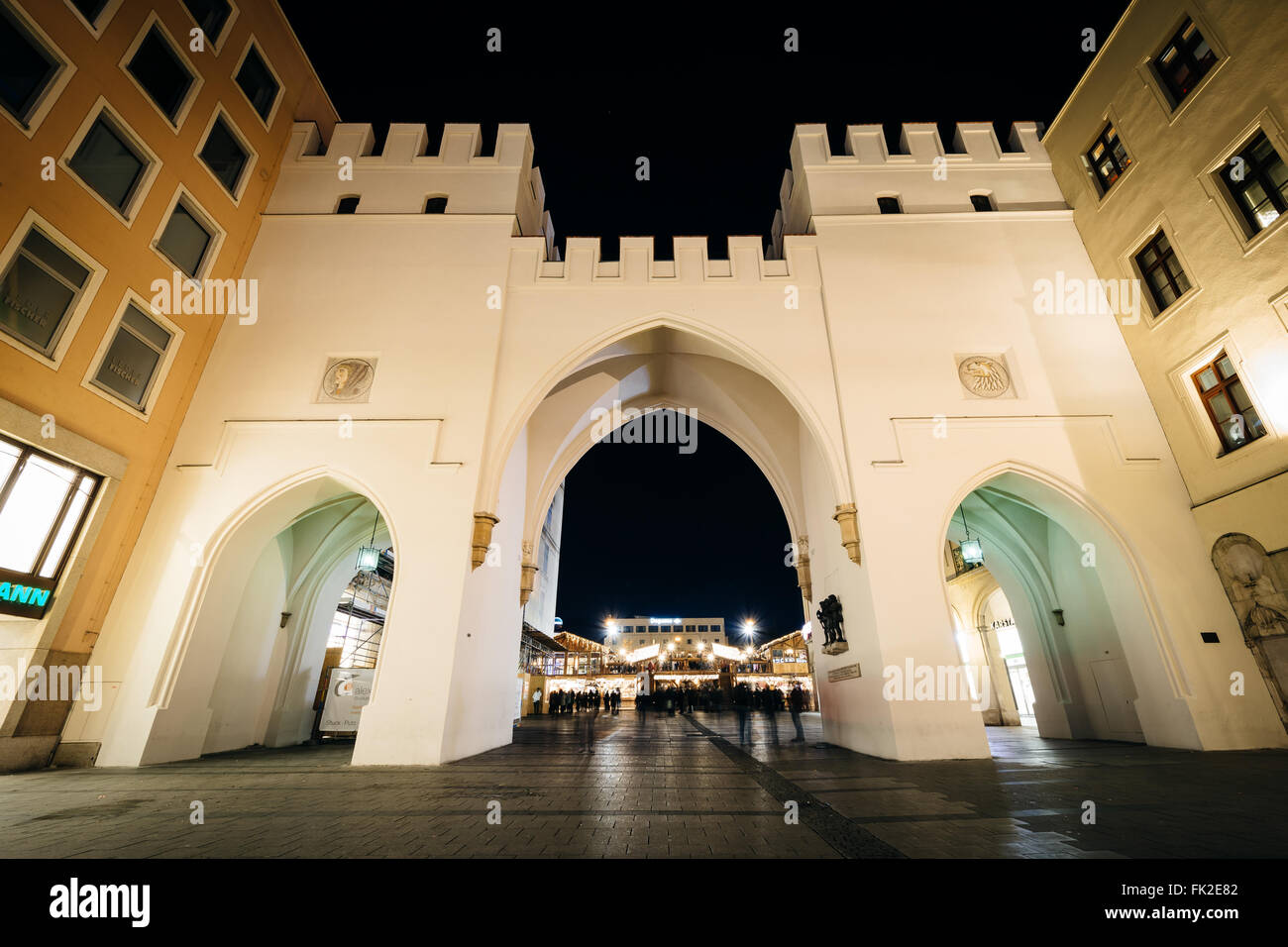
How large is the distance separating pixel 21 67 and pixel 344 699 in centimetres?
1278

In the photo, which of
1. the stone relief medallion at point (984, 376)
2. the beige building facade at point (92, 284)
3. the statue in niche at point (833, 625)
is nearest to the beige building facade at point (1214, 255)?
the stone relief medallion at point (984, 376)

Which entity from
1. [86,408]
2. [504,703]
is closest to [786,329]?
[504,703]

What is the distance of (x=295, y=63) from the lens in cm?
1324

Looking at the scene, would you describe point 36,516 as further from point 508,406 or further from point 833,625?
point 833,625

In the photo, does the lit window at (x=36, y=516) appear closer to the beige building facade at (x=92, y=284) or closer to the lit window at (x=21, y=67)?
the beige building facade at (x=92, y=284)

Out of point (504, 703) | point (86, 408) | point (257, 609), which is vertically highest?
point (86, 408)

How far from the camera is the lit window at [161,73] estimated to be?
9445mm

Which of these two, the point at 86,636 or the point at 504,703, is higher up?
the point at 86,636

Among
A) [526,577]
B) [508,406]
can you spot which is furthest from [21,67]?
[526,577]

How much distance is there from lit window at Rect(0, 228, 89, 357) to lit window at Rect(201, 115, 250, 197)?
4.02 meters

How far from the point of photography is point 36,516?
7703 millimetres

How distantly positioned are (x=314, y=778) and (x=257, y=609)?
21.9 ft

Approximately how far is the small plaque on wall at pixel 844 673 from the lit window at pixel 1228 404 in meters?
7.35
